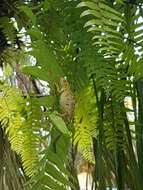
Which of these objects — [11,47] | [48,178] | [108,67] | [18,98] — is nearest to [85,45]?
[108,67]

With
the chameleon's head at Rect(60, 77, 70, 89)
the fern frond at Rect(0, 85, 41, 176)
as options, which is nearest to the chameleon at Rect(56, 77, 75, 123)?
the chameleon's head at Rect(60, 77, 70, 89)

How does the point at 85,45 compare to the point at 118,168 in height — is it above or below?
above

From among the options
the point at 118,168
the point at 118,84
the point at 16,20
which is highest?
the point at 16,20

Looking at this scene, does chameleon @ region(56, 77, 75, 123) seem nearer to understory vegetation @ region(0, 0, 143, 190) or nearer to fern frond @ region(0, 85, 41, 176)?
understory vegetation @ region(0, 0, 143, 190)

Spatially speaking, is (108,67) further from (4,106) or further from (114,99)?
(4,106)

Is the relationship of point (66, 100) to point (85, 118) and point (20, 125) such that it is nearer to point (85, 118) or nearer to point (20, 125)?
point (85, 118)

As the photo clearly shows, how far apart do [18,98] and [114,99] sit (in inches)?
9.7

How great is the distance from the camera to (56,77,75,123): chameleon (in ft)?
1.56

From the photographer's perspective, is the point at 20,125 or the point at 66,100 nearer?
the point at 66,100

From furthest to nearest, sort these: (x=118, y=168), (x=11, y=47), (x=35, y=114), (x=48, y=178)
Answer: (x=11, y=47), (x=35, y=114), (x=118, y=168), (x=48, y=178)

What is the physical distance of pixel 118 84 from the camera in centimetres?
46

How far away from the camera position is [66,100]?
0.49 meters

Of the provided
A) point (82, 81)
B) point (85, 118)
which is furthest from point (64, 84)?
point (85, 118)

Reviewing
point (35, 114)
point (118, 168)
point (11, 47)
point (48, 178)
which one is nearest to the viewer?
point (48, 178)
